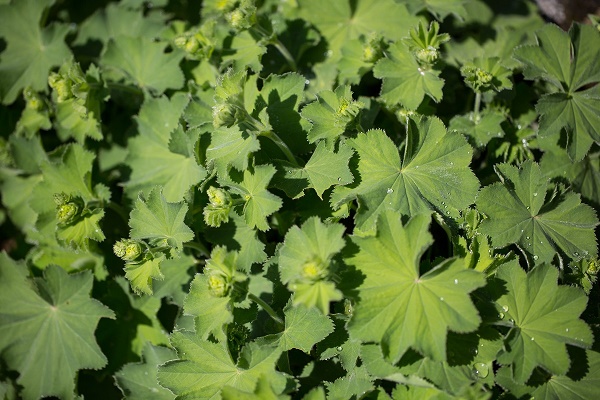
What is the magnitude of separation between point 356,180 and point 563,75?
1.36 m

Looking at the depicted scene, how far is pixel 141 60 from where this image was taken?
3328mm

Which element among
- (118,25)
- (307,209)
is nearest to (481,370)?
(307,209)

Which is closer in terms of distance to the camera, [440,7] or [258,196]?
[258,196]

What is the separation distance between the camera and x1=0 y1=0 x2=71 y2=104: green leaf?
356cm

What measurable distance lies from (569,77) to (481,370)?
5.50 feet

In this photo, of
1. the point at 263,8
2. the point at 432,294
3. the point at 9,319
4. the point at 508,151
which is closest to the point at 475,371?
the point at 432,294

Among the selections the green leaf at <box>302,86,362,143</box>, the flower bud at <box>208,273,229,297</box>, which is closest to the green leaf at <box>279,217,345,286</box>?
the flower bud at <box>208,273,229,297</box>

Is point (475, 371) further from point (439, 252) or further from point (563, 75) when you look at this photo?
point (563, 75)

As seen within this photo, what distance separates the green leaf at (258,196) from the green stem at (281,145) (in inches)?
6.4

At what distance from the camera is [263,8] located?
369 centimetres

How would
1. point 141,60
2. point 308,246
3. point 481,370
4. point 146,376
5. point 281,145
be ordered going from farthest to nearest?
point 141,60 < point 146,376 < point 281,145 < point 481,370 < point 308,246

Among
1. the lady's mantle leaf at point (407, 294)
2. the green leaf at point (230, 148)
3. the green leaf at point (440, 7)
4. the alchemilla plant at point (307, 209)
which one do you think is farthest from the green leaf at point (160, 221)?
the green leaf at point (440, 7)

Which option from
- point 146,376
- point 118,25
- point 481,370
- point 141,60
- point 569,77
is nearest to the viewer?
point 481,370

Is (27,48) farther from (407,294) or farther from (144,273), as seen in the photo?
(407,294)
